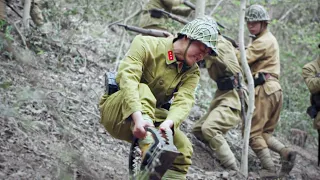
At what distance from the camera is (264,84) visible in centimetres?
781

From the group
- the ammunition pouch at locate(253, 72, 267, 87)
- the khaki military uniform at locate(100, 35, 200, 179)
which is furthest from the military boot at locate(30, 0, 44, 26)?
the khaki military uniform at locate(100, 35, 200, 179)

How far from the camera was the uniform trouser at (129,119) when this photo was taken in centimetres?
407

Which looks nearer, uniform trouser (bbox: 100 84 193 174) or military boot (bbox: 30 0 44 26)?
uniform trouser (bbox: 100 84 193 174)

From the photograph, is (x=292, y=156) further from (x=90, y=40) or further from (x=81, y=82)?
(x=90, y=40)

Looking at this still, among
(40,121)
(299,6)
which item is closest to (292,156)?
(40,121)

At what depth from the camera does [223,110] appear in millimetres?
7340

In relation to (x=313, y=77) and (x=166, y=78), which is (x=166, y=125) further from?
(x=313, y=77)

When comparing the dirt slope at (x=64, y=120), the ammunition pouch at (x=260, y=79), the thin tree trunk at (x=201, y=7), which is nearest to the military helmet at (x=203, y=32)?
the dirt slope at (x=64, y=120)

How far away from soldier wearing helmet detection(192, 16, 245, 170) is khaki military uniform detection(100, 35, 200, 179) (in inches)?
109

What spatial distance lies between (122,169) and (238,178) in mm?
1807

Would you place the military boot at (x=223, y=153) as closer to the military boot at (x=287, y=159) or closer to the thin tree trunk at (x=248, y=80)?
the thin tree trunk at (x=248, y=80)

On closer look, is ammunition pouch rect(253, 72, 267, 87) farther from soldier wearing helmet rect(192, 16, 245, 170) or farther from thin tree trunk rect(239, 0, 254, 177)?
thin tree trunk rect(239, 0, 254, 177)

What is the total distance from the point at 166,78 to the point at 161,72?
76mm

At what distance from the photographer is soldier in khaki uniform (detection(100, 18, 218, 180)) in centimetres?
411
